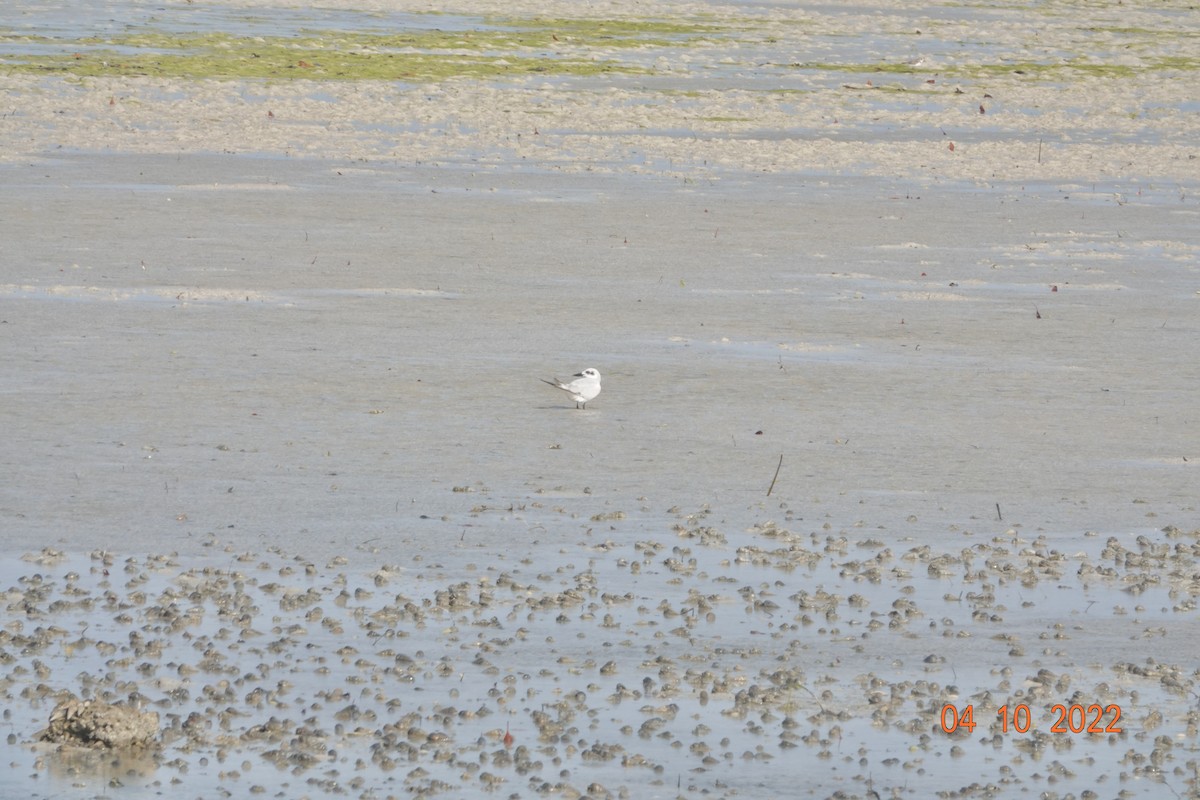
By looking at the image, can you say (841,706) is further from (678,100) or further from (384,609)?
(678,100)

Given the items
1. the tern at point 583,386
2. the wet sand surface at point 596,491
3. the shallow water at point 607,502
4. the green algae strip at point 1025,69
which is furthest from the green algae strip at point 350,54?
the tern at point 583,386

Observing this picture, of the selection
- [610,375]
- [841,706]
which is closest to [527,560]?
[841,706]

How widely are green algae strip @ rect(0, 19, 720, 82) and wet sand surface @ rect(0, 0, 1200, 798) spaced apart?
50.1 feet

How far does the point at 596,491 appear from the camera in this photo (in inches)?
449

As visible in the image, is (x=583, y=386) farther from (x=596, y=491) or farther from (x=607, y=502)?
(x=607, y=502)

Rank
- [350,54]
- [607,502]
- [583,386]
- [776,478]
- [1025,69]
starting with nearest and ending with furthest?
[607,502] → [776,478] → [583,386] → [350,54] → [1025,69]

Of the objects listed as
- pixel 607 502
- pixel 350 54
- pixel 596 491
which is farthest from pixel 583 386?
pixel 350 54

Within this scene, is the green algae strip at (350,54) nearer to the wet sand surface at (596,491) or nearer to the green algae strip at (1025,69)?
the green algae strip at (1025,69)

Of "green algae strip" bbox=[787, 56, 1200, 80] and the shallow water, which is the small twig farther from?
"green algae strip" bbox=[787, 56, 1200, 80]

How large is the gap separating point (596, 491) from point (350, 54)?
1328 inches

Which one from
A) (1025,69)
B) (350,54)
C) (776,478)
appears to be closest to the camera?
(776,478)

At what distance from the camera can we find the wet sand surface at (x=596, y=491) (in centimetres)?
773

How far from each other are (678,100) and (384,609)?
92.2ft

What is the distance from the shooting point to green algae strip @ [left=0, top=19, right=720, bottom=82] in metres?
39.0
